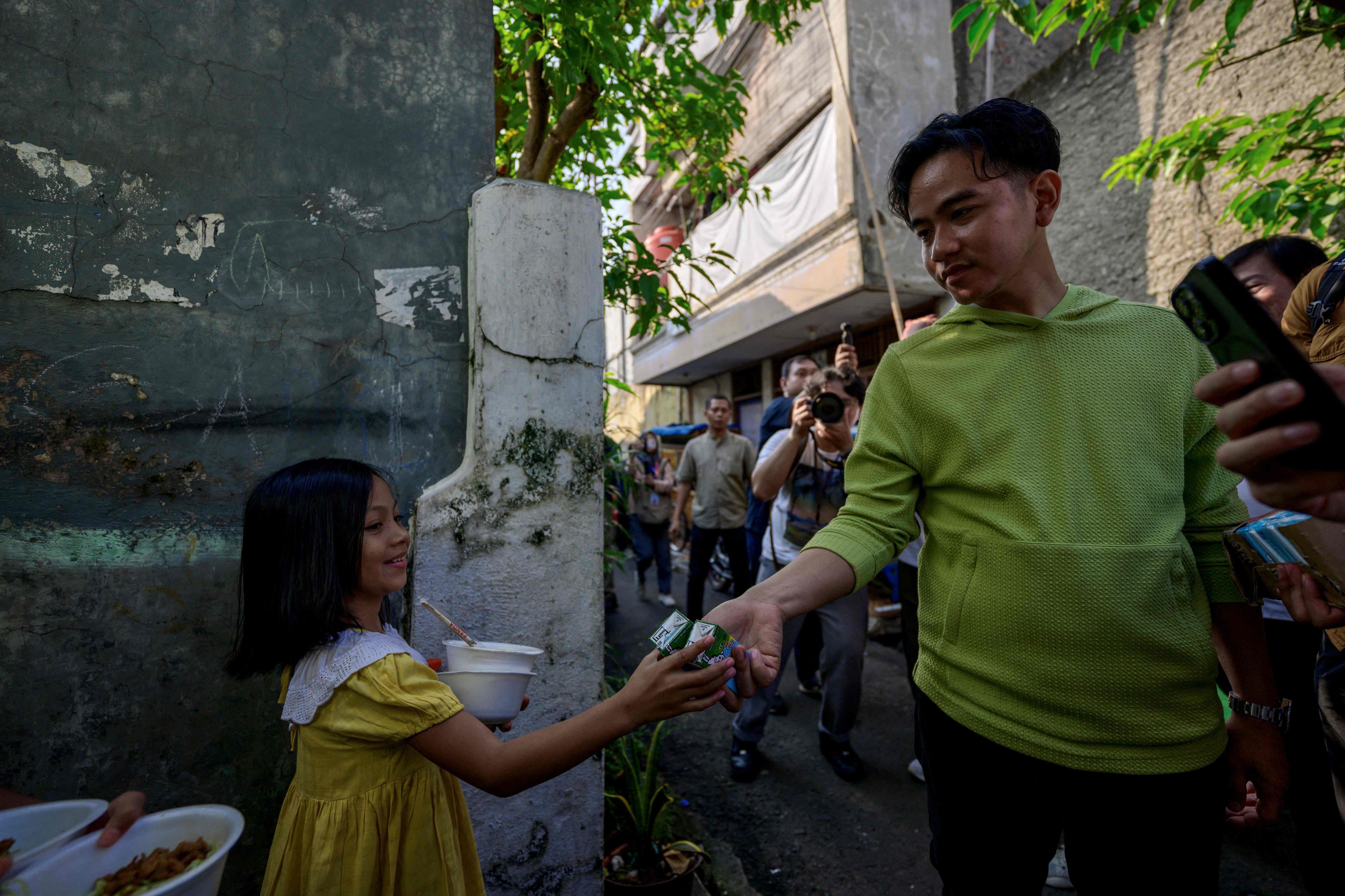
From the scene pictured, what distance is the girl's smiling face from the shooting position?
4.53 ft

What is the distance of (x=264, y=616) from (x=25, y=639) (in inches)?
35.1

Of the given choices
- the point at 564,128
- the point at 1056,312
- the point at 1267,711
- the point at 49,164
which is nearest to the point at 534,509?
the point at 1056,312

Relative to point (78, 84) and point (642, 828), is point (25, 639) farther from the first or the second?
point (642, 828)

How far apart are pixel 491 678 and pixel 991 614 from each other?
3.33ft

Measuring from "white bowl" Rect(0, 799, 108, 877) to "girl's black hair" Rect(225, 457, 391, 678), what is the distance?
31 centimetres

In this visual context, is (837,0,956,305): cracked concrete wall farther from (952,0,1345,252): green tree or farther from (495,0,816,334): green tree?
(952,0,1345,252): green tree

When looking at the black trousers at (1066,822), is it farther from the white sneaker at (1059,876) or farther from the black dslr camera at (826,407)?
the black dslr camera at (826,407)

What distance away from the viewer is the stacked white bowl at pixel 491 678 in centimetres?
137

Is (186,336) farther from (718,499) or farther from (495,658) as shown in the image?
(718,499)

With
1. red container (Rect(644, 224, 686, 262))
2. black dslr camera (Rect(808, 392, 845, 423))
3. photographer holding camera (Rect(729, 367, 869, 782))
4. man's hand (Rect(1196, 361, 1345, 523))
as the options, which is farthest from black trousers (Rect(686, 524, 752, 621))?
red container (Rect(644, 224, 686, 262))

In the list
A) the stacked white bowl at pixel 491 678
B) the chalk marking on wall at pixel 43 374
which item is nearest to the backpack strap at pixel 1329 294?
the stacked white bowl at pixel 491 678

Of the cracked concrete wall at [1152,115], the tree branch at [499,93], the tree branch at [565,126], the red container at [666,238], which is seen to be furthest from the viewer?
the red container at [666,238]

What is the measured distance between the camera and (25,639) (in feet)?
5.42

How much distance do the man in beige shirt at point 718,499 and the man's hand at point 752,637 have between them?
363 centimetres
